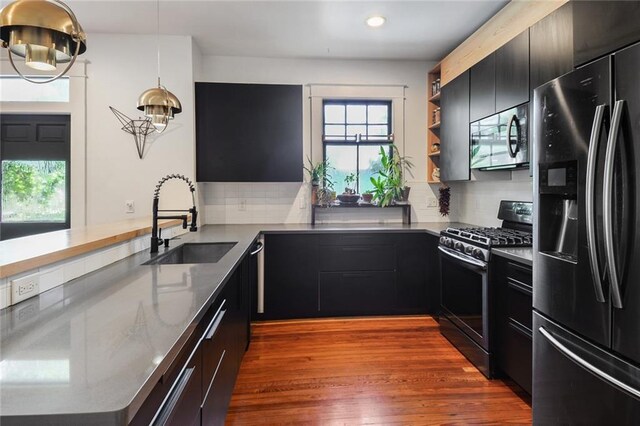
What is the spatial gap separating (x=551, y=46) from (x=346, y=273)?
2331 millimetres

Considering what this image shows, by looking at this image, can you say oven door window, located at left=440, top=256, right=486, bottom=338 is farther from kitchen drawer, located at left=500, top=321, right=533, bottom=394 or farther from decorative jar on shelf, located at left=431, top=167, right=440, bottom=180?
decorative jar on shelf, located at left=431, top=167, right=440, bottom=180

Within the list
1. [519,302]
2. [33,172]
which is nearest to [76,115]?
[33,172]

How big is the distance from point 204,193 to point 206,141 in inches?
25.1

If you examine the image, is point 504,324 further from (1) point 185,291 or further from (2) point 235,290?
(1) point 185,291

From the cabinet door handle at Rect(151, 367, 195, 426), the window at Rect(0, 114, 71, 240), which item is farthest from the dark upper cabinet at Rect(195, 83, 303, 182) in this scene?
the cabinet door handle at Rect(151, 367, 195, 426)

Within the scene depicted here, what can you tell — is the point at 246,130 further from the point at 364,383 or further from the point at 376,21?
the point at 364,383

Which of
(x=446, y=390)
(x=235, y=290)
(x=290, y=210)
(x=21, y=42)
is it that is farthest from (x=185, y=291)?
(x=290, y=210)

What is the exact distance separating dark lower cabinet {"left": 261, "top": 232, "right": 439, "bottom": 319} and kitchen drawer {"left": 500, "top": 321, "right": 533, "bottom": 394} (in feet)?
3.71

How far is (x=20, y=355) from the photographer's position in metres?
0.75

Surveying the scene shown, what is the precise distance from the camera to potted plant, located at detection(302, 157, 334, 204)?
381 cm

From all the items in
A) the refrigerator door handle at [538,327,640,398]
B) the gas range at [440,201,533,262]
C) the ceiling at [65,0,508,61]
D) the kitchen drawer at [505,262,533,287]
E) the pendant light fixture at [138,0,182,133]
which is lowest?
the refrigerator door handle at [538,327,640,398]

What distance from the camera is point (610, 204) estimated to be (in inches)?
45.7

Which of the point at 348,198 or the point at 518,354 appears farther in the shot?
the point at 348,198

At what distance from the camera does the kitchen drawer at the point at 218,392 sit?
4.25 ft
